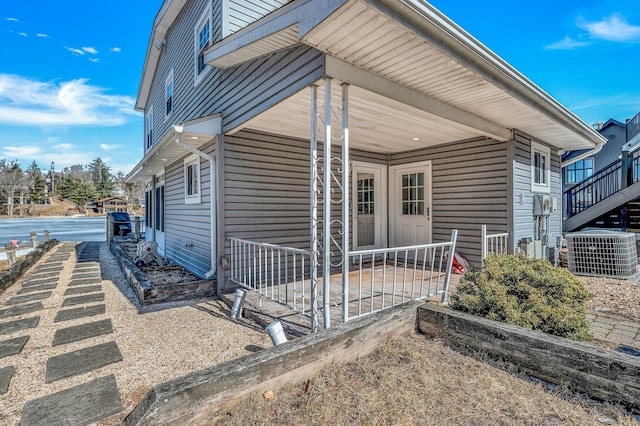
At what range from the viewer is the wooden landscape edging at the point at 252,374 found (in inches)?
51.7

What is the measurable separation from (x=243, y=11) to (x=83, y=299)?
525cm

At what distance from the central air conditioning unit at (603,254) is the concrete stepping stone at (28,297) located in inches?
348

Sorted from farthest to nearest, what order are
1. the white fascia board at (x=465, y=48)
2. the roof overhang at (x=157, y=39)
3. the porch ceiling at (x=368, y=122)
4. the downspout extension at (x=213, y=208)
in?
the roof overhang at (x=157, y=39) → the downspout extension at (x=213, y=208) → the porch ceiling at (x=368, y=122) → the white fascia board at (x=465, y=48)

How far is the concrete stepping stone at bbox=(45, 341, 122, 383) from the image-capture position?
2.53 meters

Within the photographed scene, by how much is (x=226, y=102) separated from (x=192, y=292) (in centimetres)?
290

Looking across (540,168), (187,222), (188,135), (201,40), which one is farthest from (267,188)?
(540,168)

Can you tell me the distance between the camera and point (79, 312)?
3992 millimetres

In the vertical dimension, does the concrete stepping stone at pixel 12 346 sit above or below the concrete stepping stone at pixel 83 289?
below

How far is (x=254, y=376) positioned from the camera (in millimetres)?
1585

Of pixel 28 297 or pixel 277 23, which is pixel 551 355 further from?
pixel 28 297

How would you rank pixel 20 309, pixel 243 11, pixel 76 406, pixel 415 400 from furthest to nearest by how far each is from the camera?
1. pixel 243 11
2. pixel 20 309
3. pixel 76 406
4. pixel 415 400

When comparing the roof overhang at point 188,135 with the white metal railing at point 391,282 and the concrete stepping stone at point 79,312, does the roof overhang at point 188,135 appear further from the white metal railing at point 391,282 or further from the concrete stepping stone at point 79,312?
the white metal railing at point 391,282

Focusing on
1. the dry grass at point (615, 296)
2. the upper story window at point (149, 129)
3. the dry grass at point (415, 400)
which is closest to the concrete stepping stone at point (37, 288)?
the dry grass at point (415, 400)

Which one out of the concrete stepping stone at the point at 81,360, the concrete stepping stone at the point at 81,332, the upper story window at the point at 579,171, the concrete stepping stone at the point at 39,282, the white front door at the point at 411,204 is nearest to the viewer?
the concrete stepping stone at the point at 81,360
